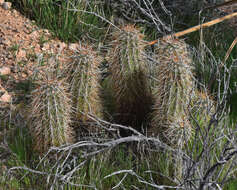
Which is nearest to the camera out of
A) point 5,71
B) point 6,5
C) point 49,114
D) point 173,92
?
point 49,114

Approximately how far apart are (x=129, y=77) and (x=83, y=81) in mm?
367

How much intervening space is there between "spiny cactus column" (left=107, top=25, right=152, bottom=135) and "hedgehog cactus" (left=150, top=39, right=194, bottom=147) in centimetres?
22

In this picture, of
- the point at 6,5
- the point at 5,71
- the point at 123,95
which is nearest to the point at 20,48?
the point at 5,71

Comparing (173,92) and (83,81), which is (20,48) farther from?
(173,92)

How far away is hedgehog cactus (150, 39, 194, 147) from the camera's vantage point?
254 cm

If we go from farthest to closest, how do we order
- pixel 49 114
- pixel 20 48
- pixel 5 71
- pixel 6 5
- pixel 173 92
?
1. pixel 6 5
2. pixel 20 48
3. pixel 5 71
4. pixel 173 92
5. pixel 49 114

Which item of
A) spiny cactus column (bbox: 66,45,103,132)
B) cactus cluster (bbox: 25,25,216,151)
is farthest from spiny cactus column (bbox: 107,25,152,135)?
spiny cactus column (bbox: 66,45,103,132)

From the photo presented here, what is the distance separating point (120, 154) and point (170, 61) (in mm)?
747

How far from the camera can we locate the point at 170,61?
2557 mm

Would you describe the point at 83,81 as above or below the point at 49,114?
above

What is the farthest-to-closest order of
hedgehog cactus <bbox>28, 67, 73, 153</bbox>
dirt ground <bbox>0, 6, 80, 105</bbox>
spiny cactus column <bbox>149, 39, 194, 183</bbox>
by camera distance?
1. dirt ground <bbox>0, 6, 80, 105</bbox>
2. spiny cactus column <bbox>149, 39, 194, 183</bbox>
3. hedgehog cactus <bbox>28, 67, 73, 153</bbox>

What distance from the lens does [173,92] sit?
2580 mm

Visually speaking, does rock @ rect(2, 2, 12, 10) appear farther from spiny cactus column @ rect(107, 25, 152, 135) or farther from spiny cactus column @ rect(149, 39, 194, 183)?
spiny cactus column @ rect(149, 39, 194, 183)

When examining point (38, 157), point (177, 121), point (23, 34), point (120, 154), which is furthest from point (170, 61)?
point (23, 34)
